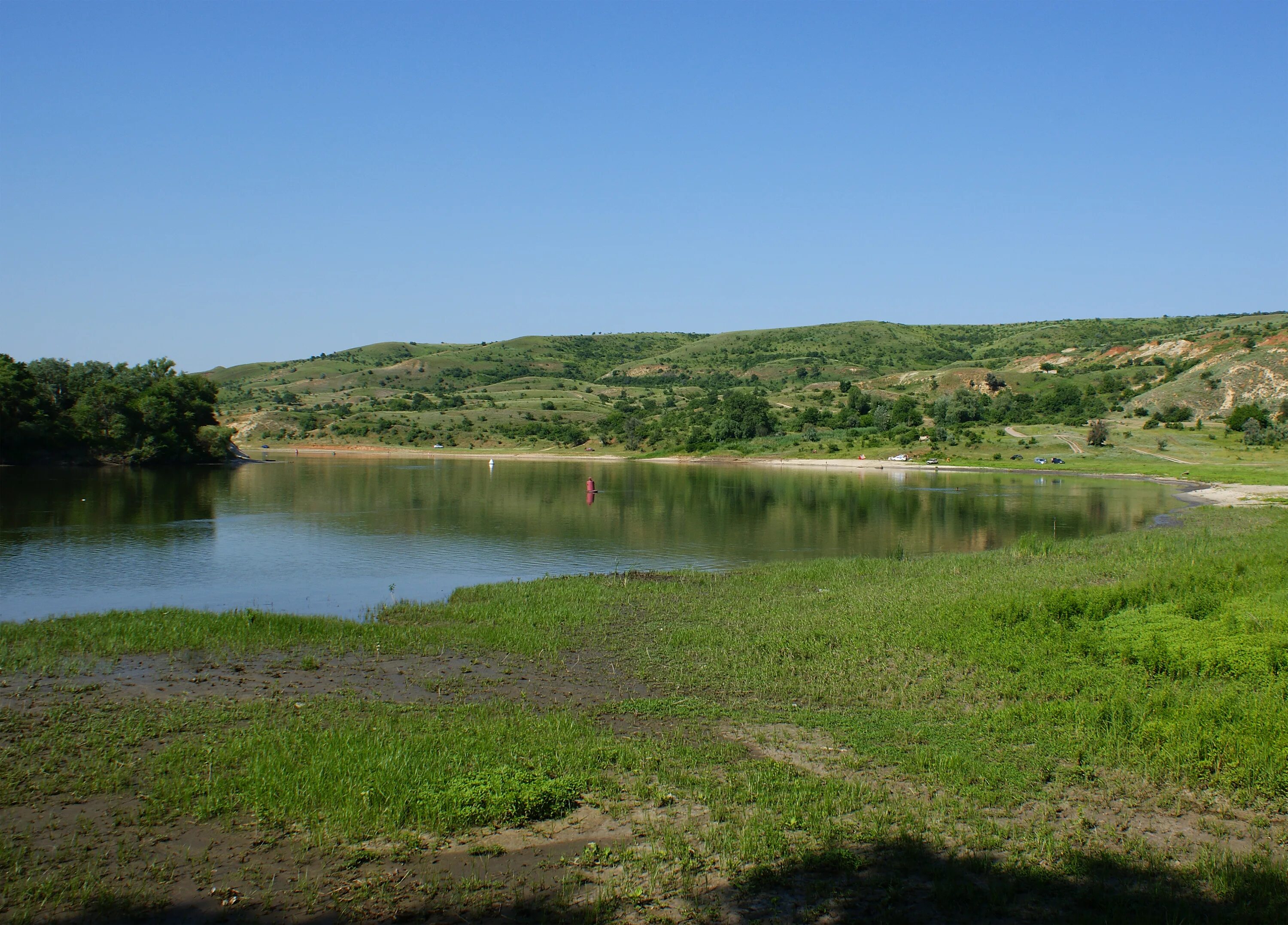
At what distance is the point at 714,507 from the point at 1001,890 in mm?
47934

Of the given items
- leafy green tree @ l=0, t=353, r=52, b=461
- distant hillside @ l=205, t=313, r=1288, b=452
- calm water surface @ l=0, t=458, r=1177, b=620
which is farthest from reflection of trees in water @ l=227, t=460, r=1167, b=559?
distant hillside @ l=205, t=313, r=1288, b=452

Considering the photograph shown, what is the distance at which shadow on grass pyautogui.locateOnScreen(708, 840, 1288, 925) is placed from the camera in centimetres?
675

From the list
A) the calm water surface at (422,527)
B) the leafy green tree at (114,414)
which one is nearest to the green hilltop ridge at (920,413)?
the calm water surface at (422,527)

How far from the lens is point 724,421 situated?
13300 cm

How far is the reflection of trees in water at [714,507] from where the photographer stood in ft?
131

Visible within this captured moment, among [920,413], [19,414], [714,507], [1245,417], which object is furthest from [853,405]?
[19,414]

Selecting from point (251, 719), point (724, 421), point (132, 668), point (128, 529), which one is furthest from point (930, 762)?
point (724, 421)

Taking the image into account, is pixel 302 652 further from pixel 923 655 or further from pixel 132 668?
pixel 923 655

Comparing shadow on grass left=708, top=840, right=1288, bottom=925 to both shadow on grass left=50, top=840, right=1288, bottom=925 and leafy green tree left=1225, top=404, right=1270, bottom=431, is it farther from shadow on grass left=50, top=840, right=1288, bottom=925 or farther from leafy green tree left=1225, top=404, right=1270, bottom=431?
leafy green tree left=1225, top=404, right=1270, bottom=431

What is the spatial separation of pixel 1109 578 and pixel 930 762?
43.8ft

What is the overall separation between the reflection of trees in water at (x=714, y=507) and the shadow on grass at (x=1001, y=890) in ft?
85.3

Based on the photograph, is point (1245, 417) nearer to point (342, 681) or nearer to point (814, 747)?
point (814, 747)

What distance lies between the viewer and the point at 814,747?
10.8 m

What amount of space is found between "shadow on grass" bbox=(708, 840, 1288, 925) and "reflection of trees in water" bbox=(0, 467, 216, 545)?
34328mm
